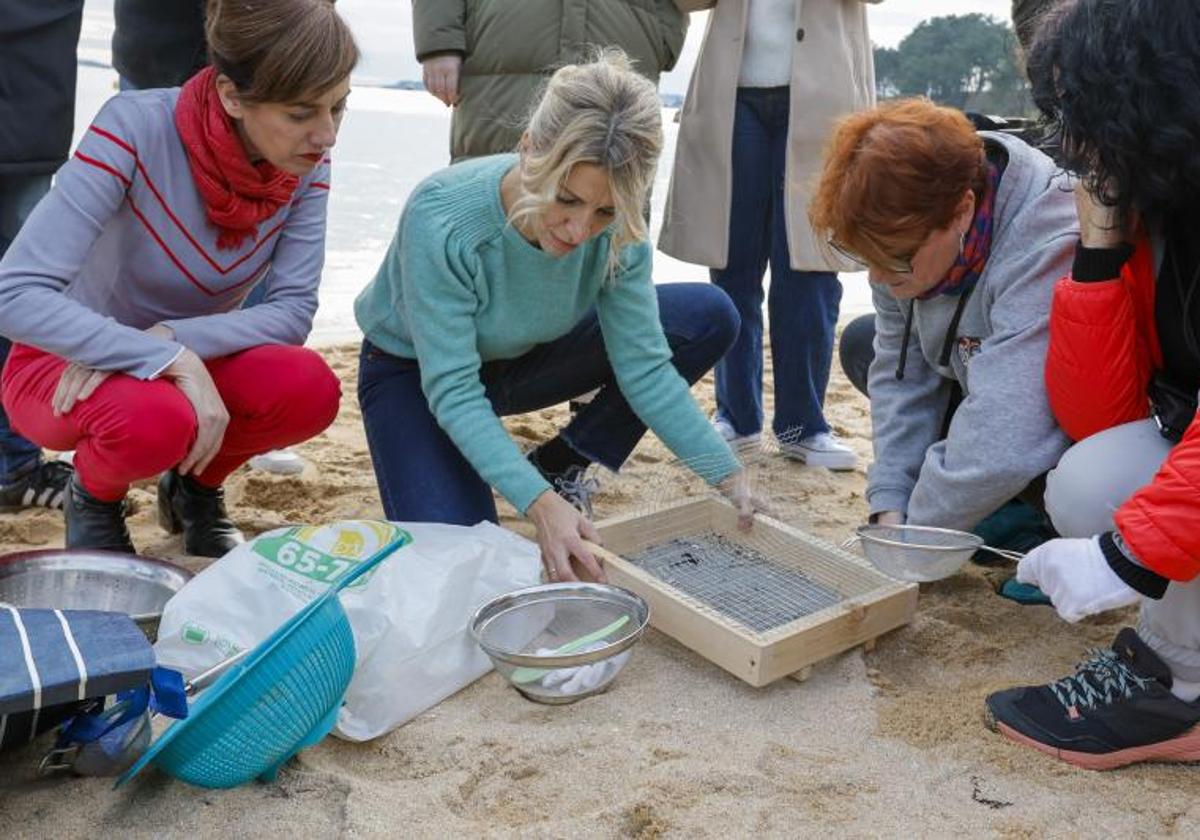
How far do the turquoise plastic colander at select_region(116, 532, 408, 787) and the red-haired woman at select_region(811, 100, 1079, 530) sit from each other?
902 millimetres

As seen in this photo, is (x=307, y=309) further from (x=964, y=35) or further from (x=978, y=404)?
(x=964, y=35)

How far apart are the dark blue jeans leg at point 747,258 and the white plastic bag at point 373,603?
107 centimetres

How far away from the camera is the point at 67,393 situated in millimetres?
1891

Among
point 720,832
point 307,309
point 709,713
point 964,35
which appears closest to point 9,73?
point 307,309

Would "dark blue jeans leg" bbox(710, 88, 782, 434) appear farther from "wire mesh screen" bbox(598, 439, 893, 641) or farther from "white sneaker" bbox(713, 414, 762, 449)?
"wire mesh screen" bbox(598, 439, 893, 641)

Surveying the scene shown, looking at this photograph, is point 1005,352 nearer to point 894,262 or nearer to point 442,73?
point 894,262

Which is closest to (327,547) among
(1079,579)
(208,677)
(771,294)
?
(208,677)

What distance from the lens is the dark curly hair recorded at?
1317 millimetres

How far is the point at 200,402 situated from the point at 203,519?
36 centimetres

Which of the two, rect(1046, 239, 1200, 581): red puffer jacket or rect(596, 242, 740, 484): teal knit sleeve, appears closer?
rect(1046, 239, 1200, 581): red puffer jacket

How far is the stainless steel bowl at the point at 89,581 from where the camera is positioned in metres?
1.79

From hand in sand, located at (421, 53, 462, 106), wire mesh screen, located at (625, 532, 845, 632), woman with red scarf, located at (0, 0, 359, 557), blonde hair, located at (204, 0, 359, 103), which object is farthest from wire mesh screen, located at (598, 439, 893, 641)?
hand in sand, located at (421, 53, 462, 106)

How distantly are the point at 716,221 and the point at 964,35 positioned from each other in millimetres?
4034

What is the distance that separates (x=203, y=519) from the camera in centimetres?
219
